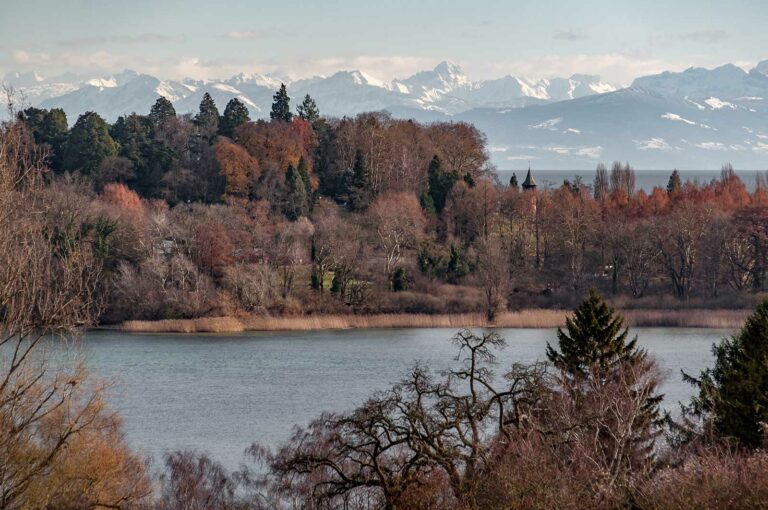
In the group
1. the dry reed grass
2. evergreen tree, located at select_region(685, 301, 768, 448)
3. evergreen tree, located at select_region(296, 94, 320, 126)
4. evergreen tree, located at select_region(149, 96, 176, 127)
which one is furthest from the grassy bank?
evergreen tree, located at select_region(149, 96, 176, 127)

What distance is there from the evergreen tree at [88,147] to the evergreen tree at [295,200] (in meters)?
11.4

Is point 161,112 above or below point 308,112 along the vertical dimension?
below

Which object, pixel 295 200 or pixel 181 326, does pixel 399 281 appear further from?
pixel 295 200

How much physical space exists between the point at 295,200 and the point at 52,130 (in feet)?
56.8

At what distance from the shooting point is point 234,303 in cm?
4831

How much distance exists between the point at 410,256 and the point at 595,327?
3144 centimetres

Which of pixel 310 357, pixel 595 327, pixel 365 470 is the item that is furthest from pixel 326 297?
pixel 365 470

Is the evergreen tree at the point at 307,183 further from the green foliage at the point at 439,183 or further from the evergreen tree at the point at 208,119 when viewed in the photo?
the evergreen tree at the point at 208,119

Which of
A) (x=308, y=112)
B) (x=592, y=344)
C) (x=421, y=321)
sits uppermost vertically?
(x=308, y=112)

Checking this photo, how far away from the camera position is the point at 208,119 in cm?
7169

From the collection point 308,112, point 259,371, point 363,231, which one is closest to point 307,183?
point 363,231

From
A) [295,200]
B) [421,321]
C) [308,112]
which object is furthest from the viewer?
[308,112]

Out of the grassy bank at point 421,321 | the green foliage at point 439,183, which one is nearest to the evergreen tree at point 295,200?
the green foliage at point 439,183

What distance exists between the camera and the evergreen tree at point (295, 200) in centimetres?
5928
